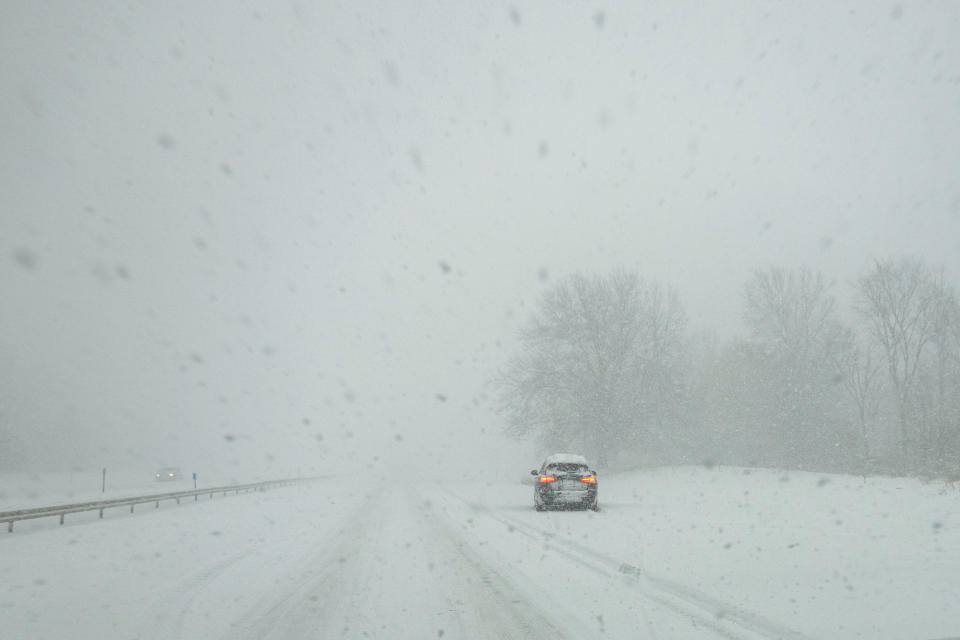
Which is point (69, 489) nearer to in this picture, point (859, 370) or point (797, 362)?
point (797, 362)

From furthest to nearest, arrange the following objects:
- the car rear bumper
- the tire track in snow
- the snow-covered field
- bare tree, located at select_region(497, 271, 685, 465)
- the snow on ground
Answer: bare tree, located at select_region(497, 271, 685, 465), the snow on ground, the car rear bumper, the snow-covered field, the tire track in snow

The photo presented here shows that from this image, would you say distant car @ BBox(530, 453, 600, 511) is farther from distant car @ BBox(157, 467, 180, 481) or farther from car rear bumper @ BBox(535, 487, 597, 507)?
distant car @ BBox(157, 467, 180, 481)

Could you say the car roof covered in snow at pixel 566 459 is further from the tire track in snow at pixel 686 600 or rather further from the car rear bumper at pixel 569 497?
the tire track in snow at pixel 686 600

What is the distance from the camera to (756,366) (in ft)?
128

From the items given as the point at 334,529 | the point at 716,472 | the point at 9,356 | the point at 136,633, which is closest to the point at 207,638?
the point at 136,633

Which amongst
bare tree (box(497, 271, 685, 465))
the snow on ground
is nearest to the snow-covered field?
the snow on ground

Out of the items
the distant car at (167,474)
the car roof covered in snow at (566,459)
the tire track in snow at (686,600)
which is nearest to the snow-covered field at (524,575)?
the tire track in snow at (686,600)

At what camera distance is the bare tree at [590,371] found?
34812 mm

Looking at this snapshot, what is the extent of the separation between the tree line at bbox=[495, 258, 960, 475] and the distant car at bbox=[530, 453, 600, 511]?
17142 millimetres

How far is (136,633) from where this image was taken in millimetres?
5738

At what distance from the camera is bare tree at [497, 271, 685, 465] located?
34.8 metres

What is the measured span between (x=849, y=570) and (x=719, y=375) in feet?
125

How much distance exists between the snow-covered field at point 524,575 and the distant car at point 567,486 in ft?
2.99

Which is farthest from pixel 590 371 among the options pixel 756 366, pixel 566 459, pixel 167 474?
pixel 167 474
